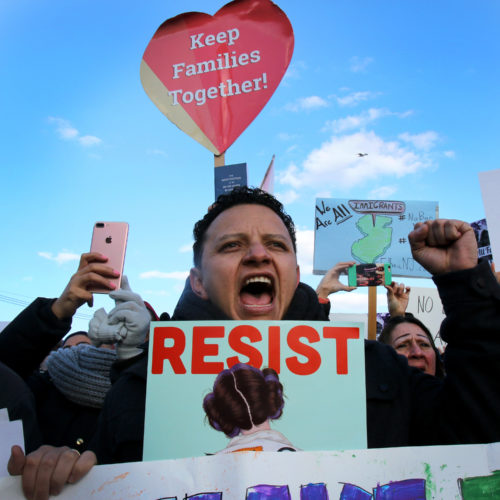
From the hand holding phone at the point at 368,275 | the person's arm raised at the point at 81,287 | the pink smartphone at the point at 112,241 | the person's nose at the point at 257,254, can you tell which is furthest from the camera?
the hand holding phone at the point at 368,275

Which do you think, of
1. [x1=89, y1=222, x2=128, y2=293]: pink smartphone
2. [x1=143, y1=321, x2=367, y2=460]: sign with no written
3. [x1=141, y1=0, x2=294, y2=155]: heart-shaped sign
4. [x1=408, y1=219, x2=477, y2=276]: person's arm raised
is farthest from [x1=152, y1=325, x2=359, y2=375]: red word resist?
[x1=141, y1=0, x2=294, y2=155]: heart-shaped sign

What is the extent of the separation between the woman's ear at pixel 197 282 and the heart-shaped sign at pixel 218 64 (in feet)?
3.94

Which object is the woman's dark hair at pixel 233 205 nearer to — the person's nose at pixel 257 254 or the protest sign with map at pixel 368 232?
the person's nose at pixel 257 254

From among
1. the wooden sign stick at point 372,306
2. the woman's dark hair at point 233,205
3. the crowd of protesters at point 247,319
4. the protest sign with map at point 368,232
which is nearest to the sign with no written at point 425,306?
the protest sign with map at point 368,232

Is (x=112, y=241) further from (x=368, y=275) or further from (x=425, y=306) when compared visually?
(x=425, y=306)

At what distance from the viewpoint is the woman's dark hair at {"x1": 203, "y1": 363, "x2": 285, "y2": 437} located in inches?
43.1

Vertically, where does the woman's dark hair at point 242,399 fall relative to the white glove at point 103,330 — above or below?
below

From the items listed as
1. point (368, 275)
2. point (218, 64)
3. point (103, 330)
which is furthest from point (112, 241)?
point (368, 275)

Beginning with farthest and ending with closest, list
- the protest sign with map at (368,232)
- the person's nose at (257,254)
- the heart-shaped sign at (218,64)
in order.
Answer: the protest sign with map at (368,232), the heart-shaped sign at (218,64), the person's nose at (257,254)

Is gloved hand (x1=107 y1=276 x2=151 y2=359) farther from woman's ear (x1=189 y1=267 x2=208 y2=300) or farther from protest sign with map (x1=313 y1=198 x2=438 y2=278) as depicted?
protest sign with map (x1=313 y1=198 x2=438 y2=278)

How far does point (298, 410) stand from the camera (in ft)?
3.64

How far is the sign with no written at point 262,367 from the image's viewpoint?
1.09m

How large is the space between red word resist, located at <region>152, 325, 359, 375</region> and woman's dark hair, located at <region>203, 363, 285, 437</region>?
0.02m

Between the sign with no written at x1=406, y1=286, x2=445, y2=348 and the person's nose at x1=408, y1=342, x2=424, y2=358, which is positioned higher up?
the sign with no written at x1=406, y1=286, x2=445, y2=348
